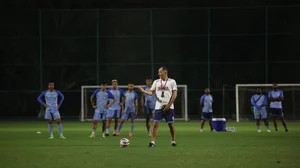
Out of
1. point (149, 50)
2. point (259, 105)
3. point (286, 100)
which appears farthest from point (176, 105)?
point (259, 105)

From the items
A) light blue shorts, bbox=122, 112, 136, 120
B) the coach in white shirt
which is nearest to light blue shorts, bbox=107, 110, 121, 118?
light blue shorts, bbox=122, 112, 136, 120

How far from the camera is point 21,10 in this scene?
5175 centimetres

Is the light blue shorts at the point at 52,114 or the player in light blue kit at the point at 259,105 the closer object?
the light blue shorts at the point at 52,114

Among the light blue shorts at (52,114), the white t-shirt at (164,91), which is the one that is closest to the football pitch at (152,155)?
the white t-shirt at (164,91)

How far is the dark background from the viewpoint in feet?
154

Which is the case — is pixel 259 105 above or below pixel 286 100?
above

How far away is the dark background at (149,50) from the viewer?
46.9 metres

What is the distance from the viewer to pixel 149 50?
155 ft

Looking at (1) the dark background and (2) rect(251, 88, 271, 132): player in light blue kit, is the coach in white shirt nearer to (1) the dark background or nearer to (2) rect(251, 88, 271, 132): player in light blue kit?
(2) rect(251, 88, 271, 132): player in light blue kit

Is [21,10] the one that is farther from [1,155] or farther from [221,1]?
[1,155]

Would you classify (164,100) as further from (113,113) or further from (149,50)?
(149,50)

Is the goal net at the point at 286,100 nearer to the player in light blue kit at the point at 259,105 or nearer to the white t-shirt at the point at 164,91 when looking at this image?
the player in light blue kit at the point at 259,105

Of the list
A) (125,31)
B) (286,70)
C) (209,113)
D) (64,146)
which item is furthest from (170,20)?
(64,146)

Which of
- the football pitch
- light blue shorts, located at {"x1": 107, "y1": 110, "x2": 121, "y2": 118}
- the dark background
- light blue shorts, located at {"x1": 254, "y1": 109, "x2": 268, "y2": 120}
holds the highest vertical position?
the dark background
